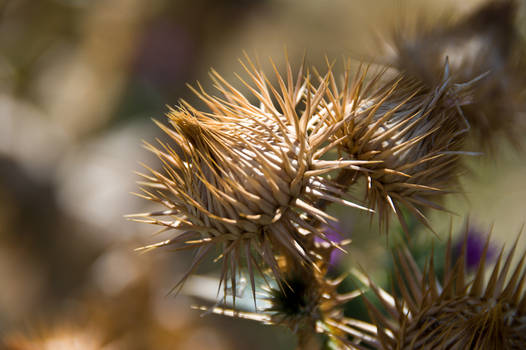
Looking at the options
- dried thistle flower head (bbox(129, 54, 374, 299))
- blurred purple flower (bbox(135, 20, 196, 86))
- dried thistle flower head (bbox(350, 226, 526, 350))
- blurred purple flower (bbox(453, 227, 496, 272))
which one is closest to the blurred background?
blurred purple flower (bbox(135, 20, 196, 86))

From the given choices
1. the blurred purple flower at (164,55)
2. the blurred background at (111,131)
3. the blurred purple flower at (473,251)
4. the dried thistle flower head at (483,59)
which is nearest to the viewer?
the dried thistle flower head at (483,59)

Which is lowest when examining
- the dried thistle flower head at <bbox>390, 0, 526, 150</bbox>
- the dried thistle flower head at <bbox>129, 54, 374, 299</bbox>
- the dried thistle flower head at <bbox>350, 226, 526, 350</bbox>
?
the dried thistle flower head at <bbox>350, 226, 526, 350</bbox>

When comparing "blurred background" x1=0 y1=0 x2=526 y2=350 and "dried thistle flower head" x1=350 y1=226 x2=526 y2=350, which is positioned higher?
"blurred background" x1=0 y1=0 x2=526 y2=350

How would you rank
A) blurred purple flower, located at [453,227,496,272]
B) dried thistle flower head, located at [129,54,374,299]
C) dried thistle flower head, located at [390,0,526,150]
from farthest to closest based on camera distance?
blurred purple flower, located at [453,227,496,272] → dried thistle flower head, located at [390,0,526,150] → dried thistle flower head, located at [129,54,374,299]

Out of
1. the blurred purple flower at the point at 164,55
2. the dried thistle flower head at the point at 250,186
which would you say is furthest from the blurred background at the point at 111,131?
the dried thistle flower head at the point at 250,186

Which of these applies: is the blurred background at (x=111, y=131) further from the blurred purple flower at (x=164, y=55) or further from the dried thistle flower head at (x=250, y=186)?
the dried thistle flower head at (x=250, y=186)

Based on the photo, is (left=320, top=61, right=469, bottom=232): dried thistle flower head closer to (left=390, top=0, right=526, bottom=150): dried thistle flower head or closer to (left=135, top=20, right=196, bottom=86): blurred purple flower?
(left=390, top=0, right=526, bottom=150): dried thistle flower head

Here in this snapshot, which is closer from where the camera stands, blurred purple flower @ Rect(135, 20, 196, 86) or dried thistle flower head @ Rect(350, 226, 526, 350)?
dried thistle flower head @ Rect(350, 226, 526, 350)
